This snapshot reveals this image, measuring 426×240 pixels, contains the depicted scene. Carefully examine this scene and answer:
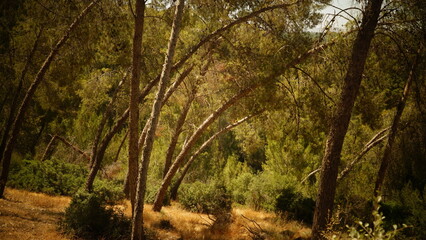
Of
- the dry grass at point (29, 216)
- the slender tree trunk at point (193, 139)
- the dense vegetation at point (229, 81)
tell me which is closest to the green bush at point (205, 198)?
the dense vegetation at point (229, 81)

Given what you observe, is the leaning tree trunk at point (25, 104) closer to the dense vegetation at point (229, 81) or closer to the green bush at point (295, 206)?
the dense vegetation at point (229, 81)

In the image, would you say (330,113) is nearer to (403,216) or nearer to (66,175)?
(403,216)

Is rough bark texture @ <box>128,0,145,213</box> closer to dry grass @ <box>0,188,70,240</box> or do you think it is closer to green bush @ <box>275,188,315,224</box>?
Answer: dry grass @ <box>0,188,70,240</box>

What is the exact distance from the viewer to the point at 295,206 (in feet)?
44.4

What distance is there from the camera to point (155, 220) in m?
9.10

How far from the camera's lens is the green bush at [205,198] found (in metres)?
11.7

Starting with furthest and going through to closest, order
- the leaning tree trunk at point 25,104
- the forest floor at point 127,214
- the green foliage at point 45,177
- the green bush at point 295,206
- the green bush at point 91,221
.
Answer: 1. the green bush at point 295,206
2. the green foliage at point 45,177
3. the leaning tree trunk at point 25,104
4. the green bush at point 91,221
5. the forest floor at point 127,214

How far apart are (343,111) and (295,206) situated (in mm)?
8823

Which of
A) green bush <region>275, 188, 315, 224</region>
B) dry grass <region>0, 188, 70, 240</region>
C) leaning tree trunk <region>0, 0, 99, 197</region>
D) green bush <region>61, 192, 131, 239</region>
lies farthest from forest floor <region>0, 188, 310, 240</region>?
green bush <region>275, 188, 315, 224</region>

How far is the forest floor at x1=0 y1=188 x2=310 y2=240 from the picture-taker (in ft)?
21.9

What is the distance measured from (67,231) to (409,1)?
8.67 metres

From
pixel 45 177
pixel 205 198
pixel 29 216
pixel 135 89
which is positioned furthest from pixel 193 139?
pixel 45 177

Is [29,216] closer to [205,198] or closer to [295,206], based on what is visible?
[205,198]

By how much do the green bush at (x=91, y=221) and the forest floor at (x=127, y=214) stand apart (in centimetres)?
34
